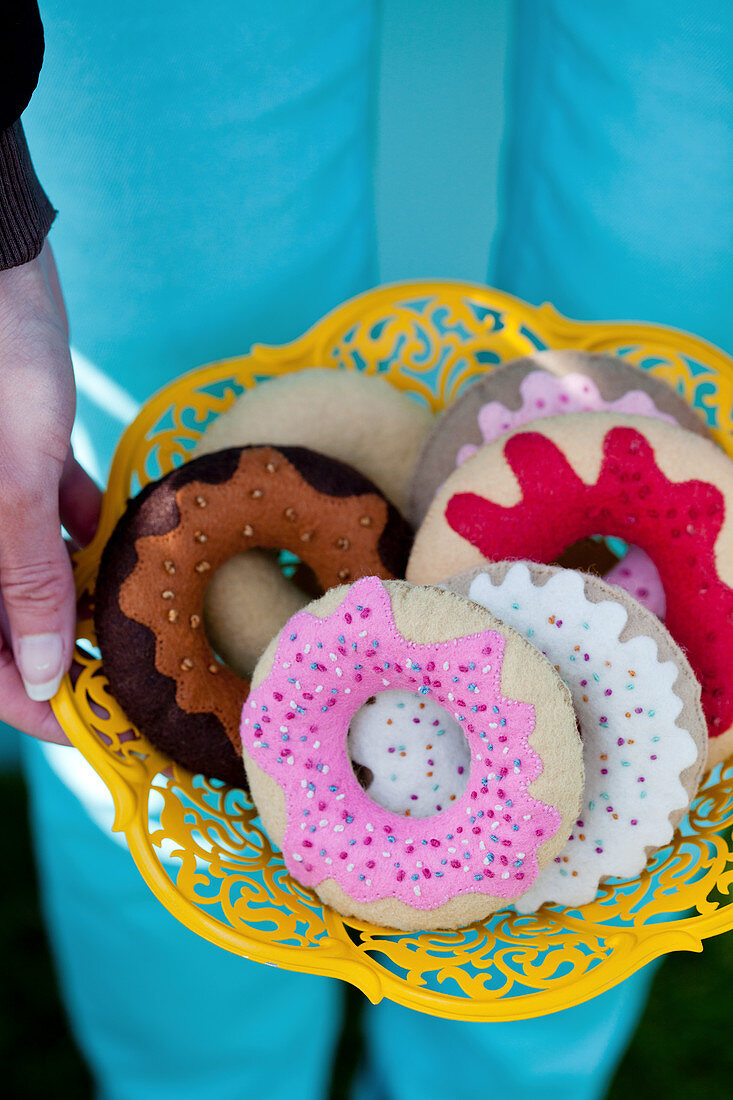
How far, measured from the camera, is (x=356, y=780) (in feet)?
2.22

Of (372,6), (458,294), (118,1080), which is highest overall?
(372,6)

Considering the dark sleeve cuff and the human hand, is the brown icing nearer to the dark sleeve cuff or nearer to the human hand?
the human hand

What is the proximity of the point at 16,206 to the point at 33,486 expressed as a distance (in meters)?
0.18

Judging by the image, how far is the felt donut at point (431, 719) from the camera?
580 millimetres

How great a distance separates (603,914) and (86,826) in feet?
2.03

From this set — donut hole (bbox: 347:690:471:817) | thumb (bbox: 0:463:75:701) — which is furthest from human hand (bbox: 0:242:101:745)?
donut hole (bbox: 347:690:471:817)

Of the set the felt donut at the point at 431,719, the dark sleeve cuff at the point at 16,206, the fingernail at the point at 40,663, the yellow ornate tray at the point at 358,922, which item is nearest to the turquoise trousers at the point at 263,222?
the yellow ornate tray at the point at 358,922

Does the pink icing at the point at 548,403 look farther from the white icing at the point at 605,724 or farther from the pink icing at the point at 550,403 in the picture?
the white icing at the point at 605,724

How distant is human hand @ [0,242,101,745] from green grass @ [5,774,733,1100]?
87 centimetres

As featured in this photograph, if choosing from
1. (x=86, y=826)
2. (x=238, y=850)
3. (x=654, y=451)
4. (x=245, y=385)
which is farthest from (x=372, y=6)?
(x=86, y=826)

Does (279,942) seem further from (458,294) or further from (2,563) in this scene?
(458,294)

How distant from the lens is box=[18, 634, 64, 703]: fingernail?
2.22 ft

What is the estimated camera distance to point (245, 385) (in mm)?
889

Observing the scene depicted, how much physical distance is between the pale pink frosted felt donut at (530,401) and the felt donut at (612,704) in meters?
0.17
